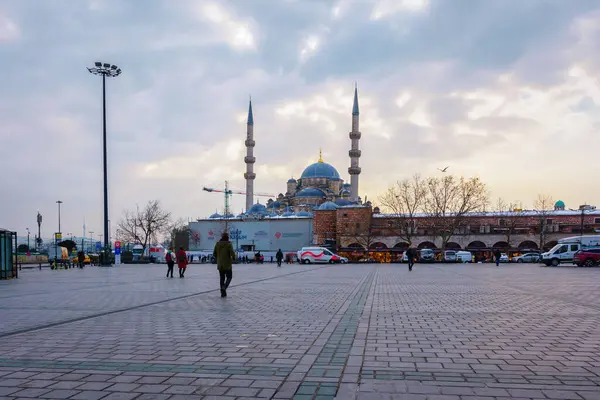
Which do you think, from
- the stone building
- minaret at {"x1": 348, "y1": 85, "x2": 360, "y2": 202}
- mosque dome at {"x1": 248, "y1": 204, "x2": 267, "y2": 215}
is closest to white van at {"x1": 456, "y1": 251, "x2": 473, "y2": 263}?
the stone building

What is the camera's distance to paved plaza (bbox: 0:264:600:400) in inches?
167

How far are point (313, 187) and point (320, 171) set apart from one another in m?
3.75

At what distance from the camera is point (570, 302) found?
10758mm

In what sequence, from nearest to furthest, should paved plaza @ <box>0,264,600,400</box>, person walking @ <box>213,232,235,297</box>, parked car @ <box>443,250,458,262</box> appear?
paved plaza @ <box>0,264,600,400</box>
person walking @ <box>213,232,235,297</box>
parked car @ <box>443,250,458,262</box>

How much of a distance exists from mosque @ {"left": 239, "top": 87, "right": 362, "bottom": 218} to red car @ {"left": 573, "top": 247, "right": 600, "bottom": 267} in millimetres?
49007

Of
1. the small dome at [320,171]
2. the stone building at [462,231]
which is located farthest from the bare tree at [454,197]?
the small dome at [320,171]

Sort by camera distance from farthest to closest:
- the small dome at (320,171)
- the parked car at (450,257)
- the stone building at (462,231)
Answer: the small dome at (320,171) < the stone building at (462,231) < the parked car at (450,257)

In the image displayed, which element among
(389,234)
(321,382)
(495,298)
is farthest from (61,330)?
(389,234)

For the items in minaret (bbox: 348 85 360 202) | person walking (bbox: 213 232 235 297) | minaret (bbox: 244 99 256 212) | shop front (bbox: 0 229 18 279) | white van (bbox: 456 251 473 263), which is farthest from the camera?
minaret (bbox: 244 99 256 212)

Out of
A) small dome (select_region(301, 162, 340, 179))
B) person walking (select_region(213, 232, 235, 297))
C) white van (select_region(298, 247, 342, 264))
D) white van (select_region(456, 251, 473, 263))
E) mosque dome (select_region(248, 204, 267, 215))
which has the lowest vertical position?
white van (select_region(456, 251, 473, 263))

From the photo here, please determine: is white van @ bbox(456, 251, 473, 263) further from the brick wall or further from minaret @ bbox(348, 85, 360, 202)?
minaret @ bbox(348, 85, 360, 202)

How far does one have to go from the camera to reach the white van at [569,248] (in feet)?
118

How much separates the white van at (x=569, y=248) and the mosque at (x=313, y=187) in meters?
46.0

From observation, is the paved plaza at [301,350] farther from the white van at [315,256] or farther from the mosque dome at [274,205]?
the mosque dome at [274,205]
